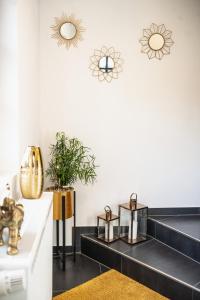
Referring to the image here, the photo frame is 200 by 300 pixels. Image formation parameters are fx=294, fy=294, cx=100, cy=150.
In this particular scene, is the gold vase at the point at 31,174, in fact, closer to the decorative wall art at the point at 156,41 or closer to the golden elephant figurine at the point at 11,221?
the golden elephant figurine at the point at 11,221

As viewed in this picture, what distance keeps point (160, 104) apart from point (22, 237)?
2.12 m

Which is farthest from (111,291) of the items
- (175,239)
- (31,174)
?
(31,174)

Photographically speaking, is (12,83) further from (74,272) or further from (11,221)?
(74,272)

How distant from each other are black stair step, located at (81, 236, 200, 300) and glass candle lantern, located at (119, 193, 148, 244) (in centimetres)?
9

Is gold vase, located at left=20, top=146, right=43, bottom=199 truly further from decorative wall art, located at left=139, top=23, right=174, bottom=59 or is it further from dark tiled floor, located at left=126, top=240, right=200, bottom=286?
decorative wall art, located at left=139, top=23, right=174, bottom=59

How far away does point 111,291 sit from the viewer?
7.46 feet

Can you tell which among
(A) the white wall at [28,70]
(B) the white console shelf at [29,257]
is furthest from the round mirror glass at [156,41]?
(B) the white console shelf at [29,257]

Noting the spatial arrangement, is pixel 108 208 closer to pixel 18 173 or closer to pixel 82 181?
pixel 82 181

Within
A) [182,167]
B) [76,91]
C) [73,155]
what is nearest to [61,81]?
[76,91]

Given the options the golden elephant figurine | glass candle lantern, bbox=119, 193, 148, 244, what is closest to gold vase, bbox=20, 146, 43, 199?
the golden elephant figurine

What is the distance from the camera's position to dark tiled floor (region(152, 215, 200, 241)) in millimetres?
2590

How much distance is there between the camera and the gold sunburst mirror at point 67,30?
2746mm

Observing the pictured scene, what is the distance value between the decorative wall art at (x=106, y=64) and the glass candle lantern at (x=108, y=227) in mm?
1295

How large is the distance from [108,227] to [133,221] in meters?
0.24
